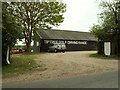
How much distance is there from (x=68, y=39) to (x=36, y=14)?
1317cm

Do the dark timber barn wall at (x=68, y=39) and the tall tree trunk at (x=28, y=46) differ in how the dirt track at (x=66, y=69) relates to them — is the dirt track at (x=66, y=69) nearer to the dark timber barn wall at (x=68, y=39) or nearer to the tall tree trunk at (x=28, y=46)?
the tall tree trunk at (x=28, y=46)

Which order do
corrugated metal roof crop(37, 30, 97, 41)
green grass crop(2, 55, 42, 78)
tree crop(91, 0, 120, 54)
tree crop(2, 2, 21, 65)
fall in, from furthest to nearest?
1. corrugated metal roof crop(37, 30, 97, 41)
2. tree crop(91, 0, 120, 54)
3. tree crop(2, 2, 21, 65)
4. green grass crop(2, 55, 42, 78)

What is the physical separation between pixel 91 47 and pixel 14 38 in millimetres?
37669

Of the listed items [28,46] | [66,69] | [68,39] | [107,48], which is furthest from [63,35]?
[66,69]

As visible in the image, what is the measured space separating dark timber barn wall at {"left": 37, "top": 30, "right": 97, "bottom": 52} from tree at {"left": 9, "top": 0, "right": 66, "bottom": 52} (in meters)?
5.69

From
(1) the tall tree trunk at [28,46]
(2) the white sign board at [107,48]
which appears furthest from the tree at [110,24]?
(1) the tall tree trunk at [28,46]

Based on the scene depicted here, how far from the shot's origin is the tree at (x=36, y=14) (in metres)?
38.6

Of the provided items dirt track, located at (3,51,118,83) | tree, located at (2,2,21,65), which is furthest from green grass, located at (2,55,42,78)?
tree, located at (2,2,21,65)

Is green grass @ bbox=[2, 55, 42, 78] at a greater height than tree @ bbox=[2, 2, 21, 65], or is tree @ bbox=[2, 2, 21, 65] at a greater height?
tree @ bbox=[2, 2, 21, 65]

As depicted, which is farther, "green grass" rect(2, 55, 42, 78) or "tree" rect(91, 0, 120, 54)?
"tree" rect(91, 0, 120, 54)

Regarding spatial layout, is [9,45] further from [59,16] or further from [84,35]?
[84,35]

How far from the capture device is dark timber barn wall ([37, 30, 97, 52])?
47.2 m

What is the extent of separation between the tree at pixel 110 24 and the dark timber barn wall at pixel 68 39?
1453cm

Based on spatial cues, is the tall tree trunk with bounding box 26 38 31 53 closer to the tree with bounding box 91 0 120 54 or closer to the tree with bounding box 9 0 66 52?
the tree with bounding box 9 0 66 52
